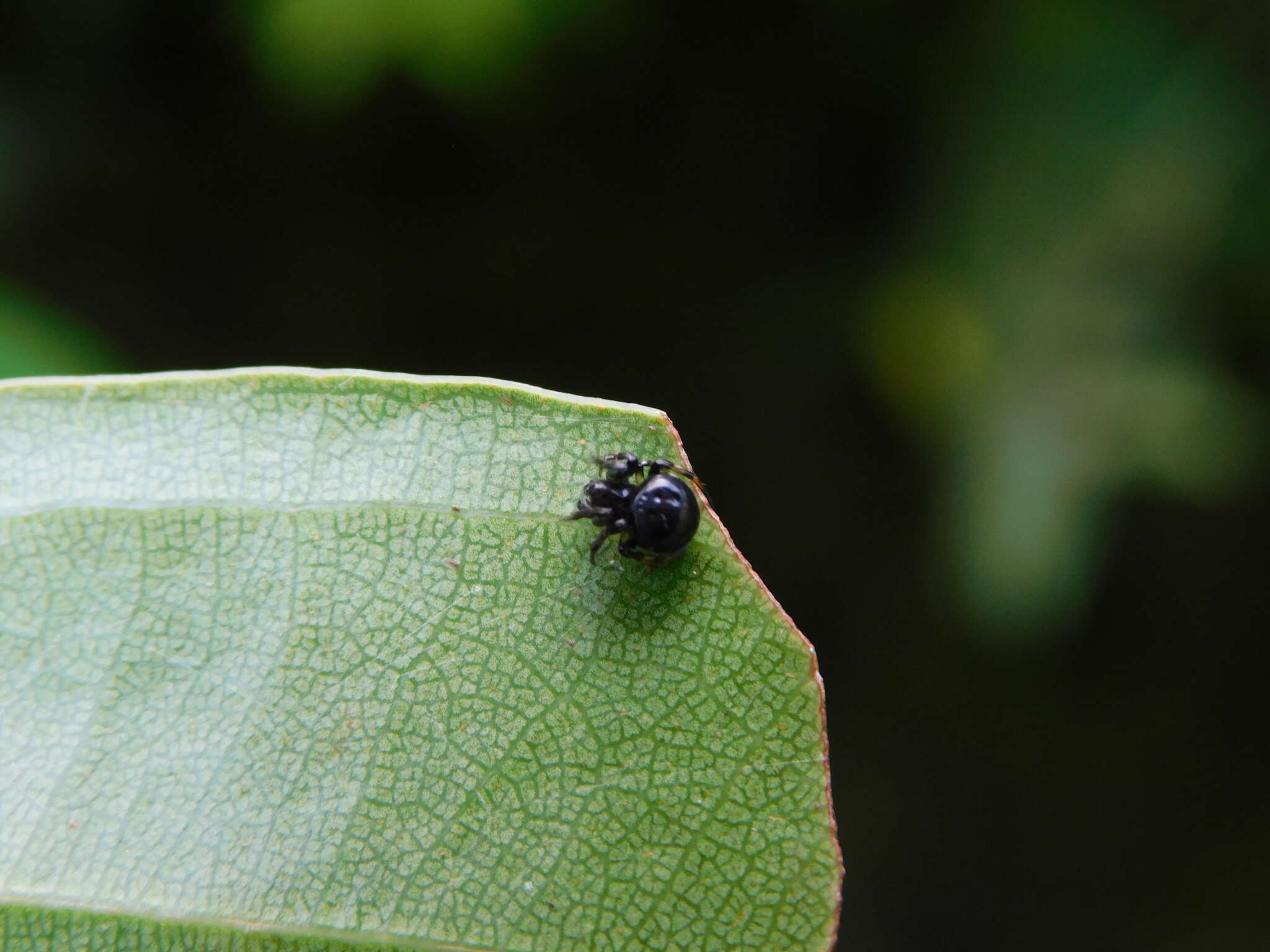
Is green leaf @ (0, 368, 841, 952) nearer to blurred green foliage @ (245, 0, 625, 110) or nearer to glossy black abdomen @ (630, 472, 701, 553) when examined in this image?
glossy black abdomen @ (630, 472, 701, 553)

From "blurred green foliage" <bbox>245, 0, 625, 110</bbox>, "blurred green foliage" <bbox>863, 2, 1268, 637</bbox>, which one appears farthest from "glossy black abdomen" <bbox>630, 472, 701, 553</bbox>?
"blurred green foliage" <bbox>245, 0, 625, 110</bbox>

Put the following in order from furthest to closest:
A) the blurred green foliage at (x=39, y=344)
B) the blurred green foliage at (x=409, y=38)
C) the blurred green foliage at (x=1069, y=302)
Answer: the blurred green foliage at (x=1069, y=302) < the blurred green foliage at (x=409, y=38) < the blurred green foliage at (x=39, y=344)

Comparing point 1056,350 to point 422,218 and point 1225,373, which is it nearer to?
point 1225,373

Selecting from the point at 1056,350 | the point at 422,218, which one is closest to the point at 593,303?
the point at 422,218

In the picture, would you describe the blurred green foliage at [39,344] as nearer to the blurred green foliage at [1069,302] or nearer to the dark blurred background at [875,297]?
the dark blurred background at [875,297]

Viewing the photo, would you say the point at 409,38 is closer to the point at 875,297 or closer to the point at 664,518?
the point at 875,297

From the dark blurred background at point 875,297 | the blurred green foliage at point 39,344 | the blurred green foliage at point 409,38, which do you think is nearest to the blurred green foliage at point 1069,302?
the dark blurred background at point 875,297
